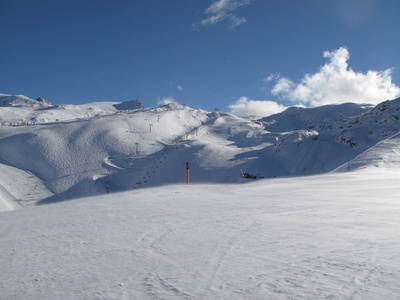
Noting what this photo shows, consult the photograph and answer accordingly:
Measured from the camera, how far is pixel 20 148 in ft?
58.3

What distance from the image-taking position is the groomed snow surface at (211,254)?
1753 mm

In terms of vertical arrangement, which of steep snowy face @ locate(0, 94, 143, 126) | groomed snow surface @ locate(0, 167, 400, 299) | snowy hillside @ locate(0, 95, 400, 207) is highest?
steep snowy face @ locate(0, 94, 143, 126)

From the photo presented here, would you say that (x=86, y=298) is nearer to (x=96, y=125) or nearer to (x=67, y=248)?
(x=67, y=248)

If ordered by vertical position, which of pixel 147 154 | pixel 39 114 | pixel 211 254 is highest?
pixel 39 114

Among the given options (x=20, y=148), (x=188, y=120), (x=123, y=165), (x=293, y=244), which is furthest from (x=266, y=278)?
(x=188, y=120)

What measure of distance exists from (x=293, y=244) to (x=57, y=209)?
454cm

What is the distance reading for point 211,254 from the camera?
7.82 ft

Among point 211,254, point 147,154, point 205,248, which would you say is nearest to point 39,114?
point 147,154

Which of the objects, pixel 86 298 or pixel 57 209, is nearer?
pixel 86 298

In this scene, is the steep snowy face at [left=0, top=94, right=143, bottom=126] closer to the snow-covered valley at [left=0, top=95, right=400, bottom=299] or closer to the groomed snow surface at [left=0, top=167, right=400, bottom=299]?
the snow-covered valley at [left=0, top=95, right=400, bottom=299]

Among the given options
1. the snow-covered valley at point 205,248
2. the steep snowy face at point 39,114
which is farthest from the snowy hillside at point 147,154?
the snow-covered valley at point 205,248

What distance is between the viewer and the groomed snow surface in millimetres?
1753

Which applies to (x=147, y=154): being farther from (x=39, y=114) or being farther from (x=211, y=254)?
(x=39, y=114)

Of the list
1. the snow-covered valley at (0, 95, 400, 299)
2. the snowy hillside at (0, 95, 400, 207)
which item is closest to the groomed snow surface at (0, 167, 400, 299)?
the snow-covered valley at (0, 95, 400, 299)
